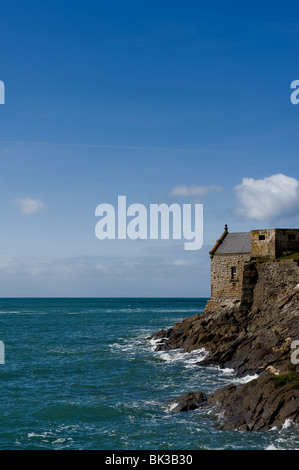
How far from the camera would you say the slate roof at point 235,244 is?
5035 centimetres

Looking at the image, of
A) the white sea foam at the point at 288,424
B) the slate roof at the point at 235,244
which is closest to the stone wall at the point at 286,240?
the slate roof at the point at 235,244

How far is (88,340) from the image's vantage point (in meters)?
57.1

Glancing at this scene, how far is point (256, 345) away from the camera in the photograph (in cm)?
3375

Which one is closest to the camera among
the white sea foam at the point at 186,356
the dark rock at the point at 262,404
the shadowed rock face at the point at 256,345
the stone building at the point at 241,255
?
the dark rock at the point at 262,404

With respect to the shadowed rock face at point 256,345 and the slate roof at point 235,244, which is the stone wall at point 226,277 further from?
the shadowed rock face at point 256,345

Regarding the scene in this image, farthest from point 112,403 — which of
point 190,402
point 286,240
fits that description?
point 286,240

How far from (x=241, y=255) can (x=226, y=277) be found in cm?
286

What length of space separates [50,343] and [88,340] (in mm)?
4495

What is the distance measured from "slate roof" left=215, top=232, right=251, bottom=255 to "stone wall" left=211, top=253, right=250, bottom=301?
0.65m

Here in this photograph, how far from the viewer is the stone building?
4431 centimetres

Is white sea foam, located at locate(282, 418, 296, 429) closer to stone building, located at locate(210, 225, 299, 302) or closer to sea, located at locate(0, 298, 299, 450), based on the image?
sea, located at locate(0, 298, 299, 450)

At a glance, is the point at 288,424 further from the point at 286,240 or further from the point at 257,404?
the point at 286,240
